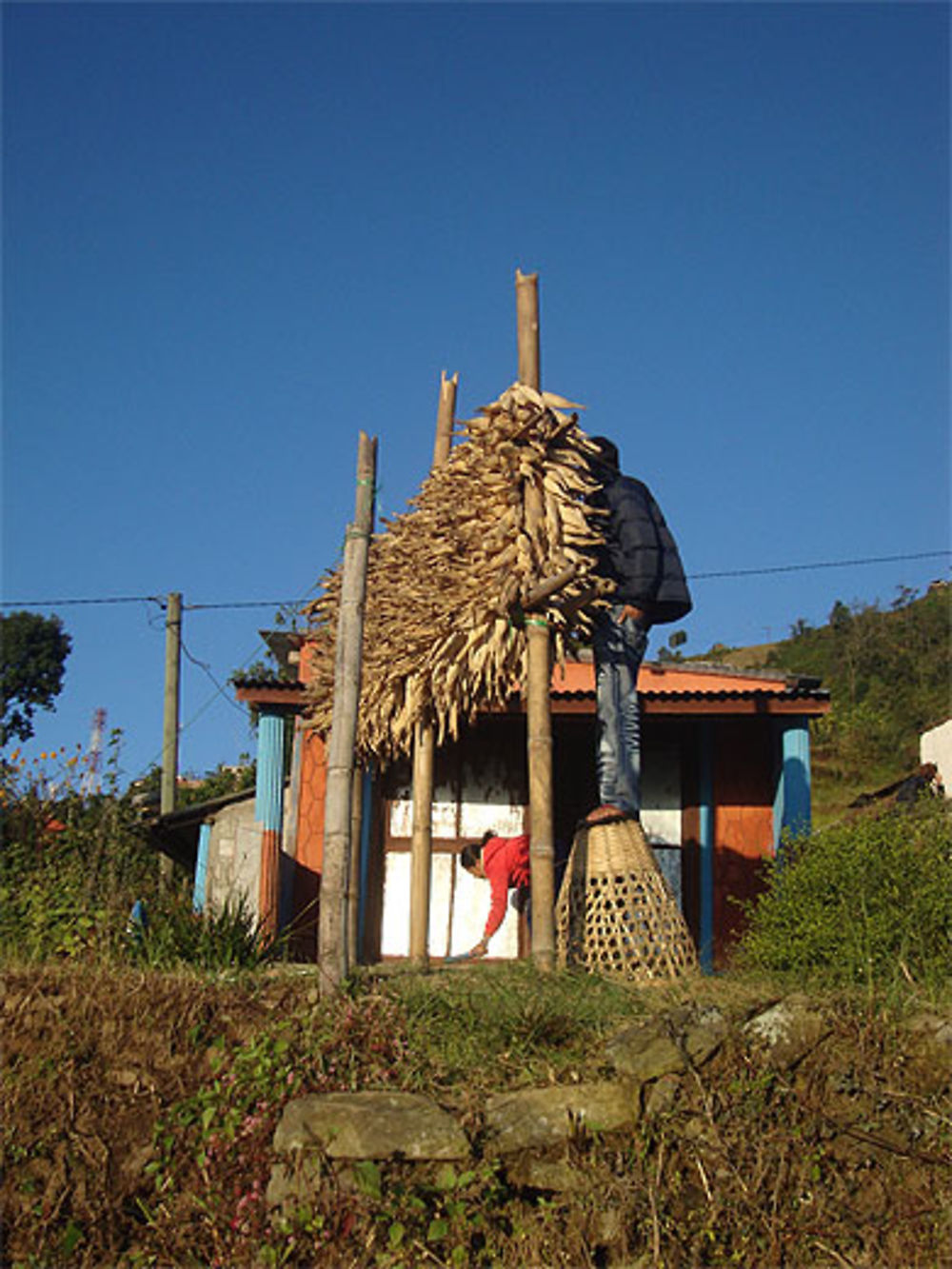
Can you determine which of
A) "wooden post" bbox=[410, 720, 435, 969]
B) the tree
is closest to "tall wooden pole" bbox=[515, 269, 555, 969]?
"wooden post" bbox=[410, 720, 435, 969]

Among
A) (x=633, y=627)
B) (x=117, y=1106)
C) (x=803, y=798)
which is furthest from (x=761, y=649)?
(x=117, y=1106)

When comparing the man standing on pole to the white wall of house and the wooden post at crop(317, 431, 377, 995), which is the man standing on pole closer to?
the wooden post at crop(317, 431, 377, 995)

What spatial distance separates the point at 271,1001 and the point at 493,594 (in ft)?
9.38

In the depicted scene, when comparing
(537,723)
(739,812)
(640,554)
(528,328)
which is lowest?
(739,812)

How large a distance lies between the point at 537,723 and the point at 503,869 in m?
3.09

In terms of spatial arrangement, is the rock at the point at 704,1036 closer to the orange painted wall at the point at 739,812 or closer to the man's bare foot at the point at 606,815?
the man's bare foot at the point at 606,815

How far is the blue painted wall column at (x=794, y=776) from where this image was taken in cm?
1091

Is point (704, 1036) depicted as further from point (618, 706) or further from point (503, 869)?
point (503, 869)

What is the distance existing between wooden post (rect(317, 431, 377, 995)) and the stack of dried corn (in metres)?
0.90

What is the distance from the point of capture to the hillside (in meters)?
29.1

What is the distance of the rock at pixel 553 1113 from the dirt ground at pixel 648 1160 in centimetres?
13

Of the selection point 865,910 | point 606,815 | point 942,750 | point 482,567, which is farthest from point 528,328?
point 942,750

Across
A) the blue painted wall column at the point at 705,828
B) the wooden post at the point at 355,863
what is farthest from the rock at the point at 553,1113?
the blue painted wall column at the point at 705,828

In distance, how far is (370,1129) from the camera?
17.9 feet
